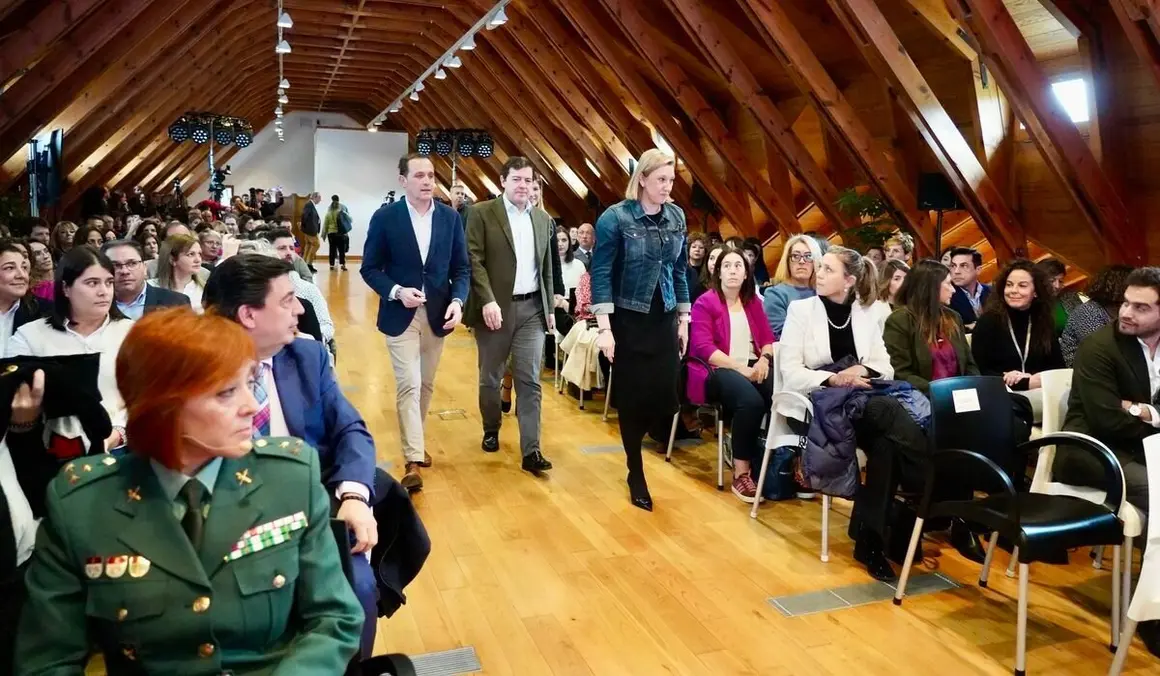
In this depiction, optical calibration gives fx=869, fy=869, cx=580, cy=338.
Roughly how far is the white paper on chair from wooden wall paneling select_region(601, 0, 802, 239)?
653 centimetres

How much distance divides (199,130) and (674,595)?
46.2 feet

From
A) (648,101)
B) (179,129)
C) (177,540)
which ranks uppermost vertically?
(648,101)

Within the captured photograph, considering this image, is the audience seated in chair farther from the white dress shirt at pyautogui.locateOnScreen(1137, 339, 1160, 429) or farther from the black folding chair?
the black folding chair

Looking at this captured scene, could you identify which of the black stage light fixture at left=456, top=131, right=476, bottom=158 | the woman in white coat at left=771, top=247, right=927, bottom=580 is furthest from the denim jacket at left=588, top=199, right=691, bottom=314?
the black stage light fixture at left=456, top=131, right=476, bottom=158

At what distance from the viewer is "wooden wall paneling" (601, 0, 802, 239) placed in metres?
8.72

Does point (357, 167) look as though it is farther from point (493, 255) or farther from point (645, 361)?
point (645, 361)

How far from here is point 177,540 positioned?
4.19 ft

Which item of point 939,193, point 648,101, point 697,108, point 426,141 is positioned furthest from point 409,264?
point 426,141

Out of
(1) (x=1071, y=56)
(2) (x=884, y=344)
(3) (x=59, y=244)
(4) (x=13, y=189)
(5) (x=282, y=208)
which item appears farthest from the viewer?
(5) (x=282, y=208)

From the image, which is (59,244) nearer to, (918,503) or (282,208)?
(918,503)

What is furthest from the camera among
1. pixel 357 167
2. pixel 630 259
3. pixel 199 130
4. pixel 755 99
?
pixel 357 167

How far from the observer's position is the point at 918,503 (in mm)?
3225

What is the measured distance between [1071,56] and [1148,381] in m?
4.49

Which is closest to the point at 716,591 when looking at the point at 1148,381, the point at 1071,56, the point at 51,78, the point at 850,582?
the point at 850,582
